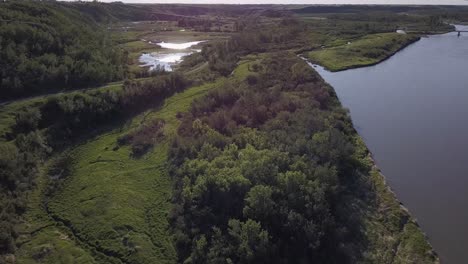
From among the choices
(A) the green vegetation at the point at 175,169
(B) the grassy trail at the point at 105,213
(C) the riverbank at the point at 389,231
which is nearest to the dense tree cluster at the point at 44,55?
(A) the green vegetation at the point at 175,169

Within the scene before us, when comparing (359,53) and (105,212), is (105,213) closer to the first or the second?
(105,212)

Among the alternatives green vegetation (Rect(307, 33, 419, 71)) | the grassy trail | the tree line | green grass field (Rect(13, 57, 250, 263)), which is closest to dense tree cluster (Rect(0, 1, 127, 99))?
the tree line

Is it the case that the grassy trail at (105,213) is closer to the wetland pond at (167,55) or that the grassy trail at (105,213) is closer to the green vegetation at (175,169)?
the green vegetation at (175,169)

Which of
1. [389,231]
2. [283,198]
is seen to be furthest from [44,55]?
[389,231]

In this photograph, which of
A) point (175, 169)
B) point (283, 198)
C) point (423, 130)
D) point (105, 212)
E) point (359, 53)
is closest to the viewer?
point (283, 198)

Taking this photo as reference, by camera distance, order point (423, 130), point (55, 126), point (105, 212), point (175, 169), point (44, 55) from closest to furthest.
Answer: point (105, 212)
point (175, 169)
point (55, 126)
point (423, 130)
point (44, 55)

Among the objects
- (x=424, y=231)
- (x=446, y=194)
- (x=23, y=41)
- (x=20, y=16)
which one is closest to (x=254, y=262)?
(x=424, y=231)
